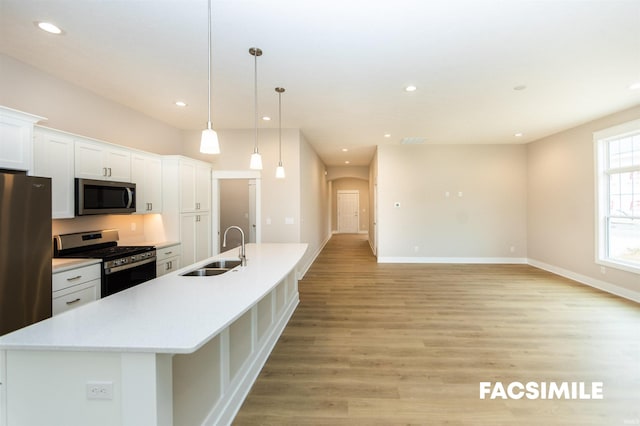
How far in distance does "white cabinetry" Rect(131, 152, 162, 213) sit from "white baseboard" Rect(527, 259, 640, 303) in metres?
7.11

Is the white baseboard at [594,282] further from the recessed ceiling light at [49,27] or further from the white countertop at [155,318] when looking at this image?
the recessed ceiling light at [49,27]

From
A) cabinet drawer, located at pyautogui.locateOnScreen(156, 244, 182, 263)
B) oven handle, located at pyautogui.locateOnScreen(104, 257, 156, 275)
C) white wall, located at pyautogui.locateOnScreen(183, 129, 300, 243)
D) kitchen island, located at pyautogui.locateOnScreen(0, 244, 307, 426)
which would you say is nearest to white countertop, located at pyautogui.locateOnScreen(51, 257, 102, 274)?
oven handle, located at pyautogui.locateOnScreen(104, 257, 156, 275)

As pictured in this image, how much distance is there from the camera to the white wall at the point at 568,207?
4617 millimetres

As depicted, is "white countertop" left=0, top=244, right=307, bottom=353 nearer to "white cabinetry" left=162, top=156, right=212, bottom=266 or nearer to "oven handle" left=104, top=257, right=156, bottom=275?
"oven handle" left=104, top=257, right=156, bottom=275

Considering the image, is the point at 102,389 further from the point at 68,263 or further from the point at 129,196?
the point at 129,196

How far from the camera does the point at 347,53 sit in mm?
2693

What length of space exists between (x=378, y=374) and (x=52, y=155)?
3.64 meters

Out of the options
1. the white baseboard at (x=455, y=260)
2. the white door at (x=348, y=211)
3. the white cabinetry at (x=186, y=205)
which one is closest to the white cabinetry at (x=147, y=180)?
the white cabinetry at (x=186, y=205)

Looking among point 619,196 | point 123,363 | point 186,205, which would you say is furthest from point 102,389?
point 619,196

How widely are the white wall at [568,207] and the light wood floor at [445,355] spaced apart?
0.42 m

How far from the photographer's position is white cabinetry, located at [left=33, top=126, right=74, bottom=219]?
8.57ft

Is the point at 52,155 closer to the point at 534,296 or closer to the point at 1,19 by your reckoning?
the point at 1,19

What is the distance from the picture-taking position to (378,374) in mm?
2410

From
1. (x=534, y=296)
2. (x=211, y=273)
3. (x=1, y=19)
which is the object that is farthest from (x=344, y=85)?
(x=534, y=296)
